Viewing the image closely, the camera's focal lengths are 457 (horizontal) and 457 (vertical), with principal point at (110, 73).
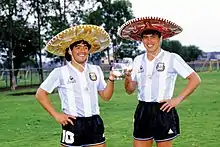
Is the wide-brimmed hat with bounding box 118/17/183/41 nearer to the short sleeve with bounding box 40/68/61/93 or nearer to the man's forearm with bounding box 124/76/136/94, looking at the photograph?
the man's forearm with bounding box 124/76/136/94

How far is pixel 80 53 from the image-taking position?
4.72m

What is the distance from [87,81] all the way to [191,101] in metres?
12.3

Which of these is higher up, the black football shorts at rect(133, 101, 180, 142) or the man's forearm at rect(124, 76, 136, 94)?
the man's forearm at rect(124, 76, 136, 94)

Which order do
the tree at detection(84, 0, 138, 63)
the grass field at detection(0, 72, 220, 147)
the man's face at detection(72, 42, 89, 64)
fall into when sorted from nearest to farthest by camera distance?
the man's face at detection(72, 42, 89, 64), the grass field at detection(0, 72, 220, 147), the tree at detection(84, 0, 138, 63)

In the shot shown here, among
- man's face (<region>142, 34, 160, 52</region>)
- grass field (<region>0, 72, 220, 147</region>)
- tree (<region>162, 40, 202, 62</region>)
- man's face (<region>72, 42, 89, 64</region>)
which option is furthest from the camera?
tree (<region>162, 40, 202, 62</region>)

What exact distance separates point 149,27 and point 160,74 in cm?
54

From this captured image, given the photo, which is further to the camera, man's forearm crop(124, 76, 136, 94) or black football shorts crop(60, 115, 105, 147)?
man's forearm crop(124, 76, 136, 94)

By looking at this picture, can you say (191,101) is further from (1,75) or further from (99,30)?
(1,75)

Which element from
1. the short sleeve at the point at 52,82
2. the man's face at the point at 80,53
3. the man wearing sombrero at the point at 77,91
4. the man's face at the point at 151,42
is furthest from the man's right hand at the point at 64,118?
the man's face at the point at 151,42

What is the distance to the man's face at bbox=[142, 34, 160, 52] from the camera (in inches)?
192

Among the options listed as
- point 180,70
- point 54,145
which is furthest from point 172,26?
point 54,145

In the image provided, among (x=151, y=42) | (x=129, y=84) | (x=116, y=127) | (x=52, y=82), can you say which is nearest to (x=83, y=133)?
(x=52, y=82)

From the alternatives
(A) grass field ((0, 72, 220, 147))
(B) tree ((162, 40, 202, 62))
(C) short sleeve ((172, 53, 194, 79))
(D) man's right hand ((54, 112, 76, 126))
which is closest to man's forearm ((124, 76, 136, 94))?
(C) short sleeve ((172, 53, 194, 79))

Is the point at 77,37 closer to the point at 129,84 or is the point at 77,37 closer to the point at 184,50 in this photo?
the point at 129,84
